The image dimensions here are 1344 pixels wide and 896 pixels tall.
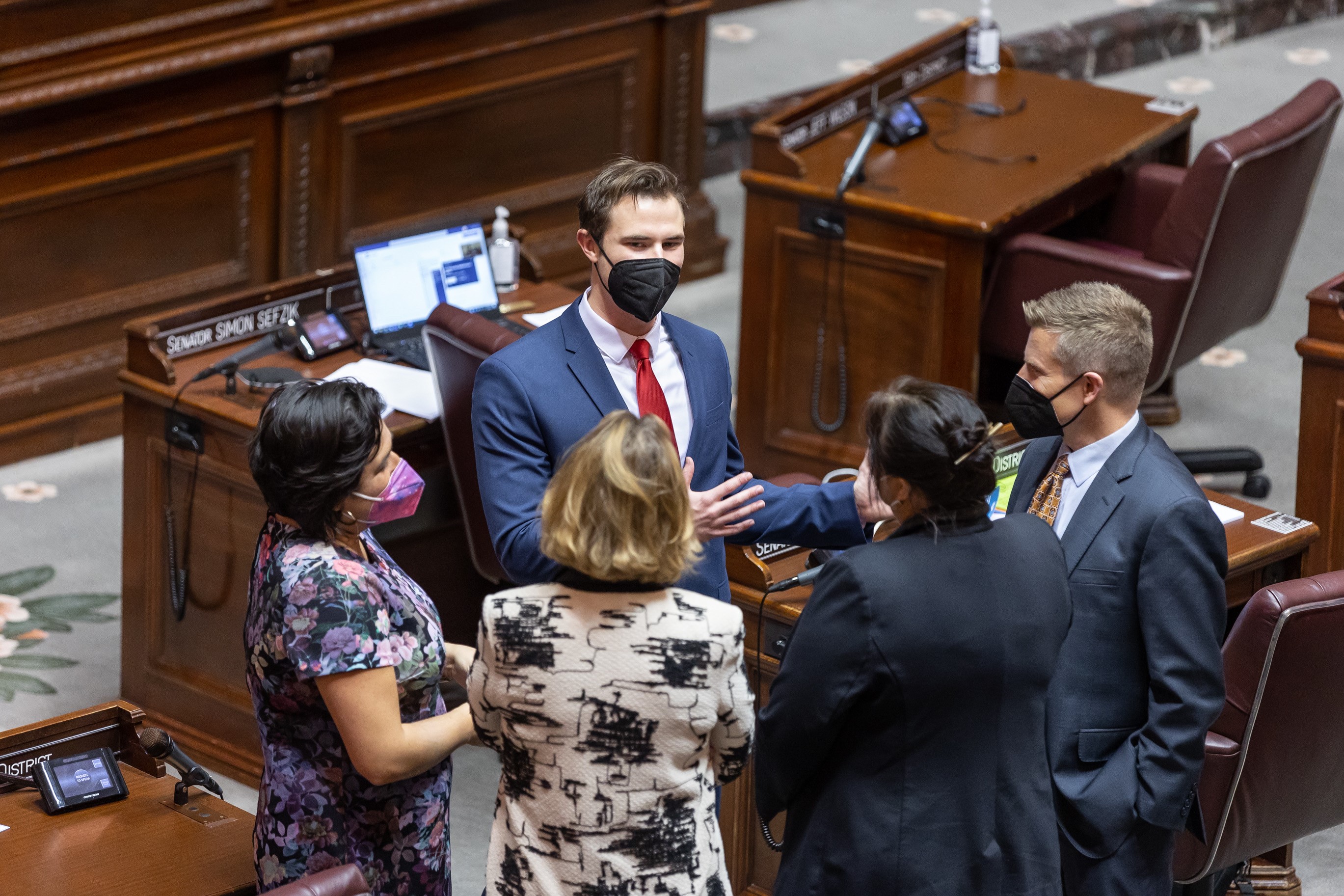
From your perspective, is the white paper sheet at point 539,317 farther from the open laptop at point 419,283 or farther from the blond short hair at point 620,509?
the blond short hair at point 620,509

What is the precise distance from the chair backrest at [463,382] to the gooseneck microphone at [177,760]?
834 mm

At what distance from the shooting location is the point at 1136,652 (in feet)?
8.16

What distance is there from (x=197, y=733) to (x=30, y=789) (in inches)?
46.8

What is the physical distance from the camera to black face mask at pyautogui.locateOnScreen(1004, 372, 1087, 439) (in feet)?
8.41

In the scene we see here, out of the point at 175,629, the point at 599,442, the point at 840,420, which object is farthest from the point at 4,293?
the point at 599,442

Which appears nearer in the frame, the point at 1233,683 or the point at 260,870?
the point at 260,870

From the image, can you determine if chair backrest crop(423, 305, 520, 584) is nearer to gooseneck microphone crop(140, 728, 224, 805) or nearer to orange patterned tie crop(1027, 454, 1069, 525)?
gooseneck microphone crop(140, 728, 224, 805)

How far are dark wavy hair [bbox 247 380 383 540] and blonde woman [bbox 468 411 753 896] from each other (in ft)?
1.06

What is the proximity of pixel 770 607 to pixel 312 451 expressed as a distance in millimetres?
1087

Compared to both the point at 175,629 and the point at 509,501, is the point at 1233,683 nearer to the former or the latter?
the point at 509,501

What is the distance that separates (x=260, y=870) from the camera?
241 centimetres

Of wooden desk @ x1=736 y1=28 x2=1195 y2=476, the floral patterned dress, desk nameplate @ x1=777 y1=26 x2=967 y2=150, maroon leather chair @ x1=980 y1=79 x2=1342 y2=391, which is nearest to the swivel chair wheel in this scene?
maroon leather chair @ x1=980 y1=79 x2=1342 y2=391

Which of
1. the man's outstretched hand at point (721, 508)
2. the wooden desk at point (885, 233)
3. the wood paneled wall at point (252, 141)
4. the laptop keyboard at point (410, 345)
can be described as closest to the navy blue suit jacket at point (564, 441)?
the man's outstretched hand at point (721, 508)

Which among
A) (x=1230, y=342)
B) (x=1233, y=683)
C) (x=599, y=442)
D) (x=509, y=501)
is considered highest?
(x=599, y=442)
